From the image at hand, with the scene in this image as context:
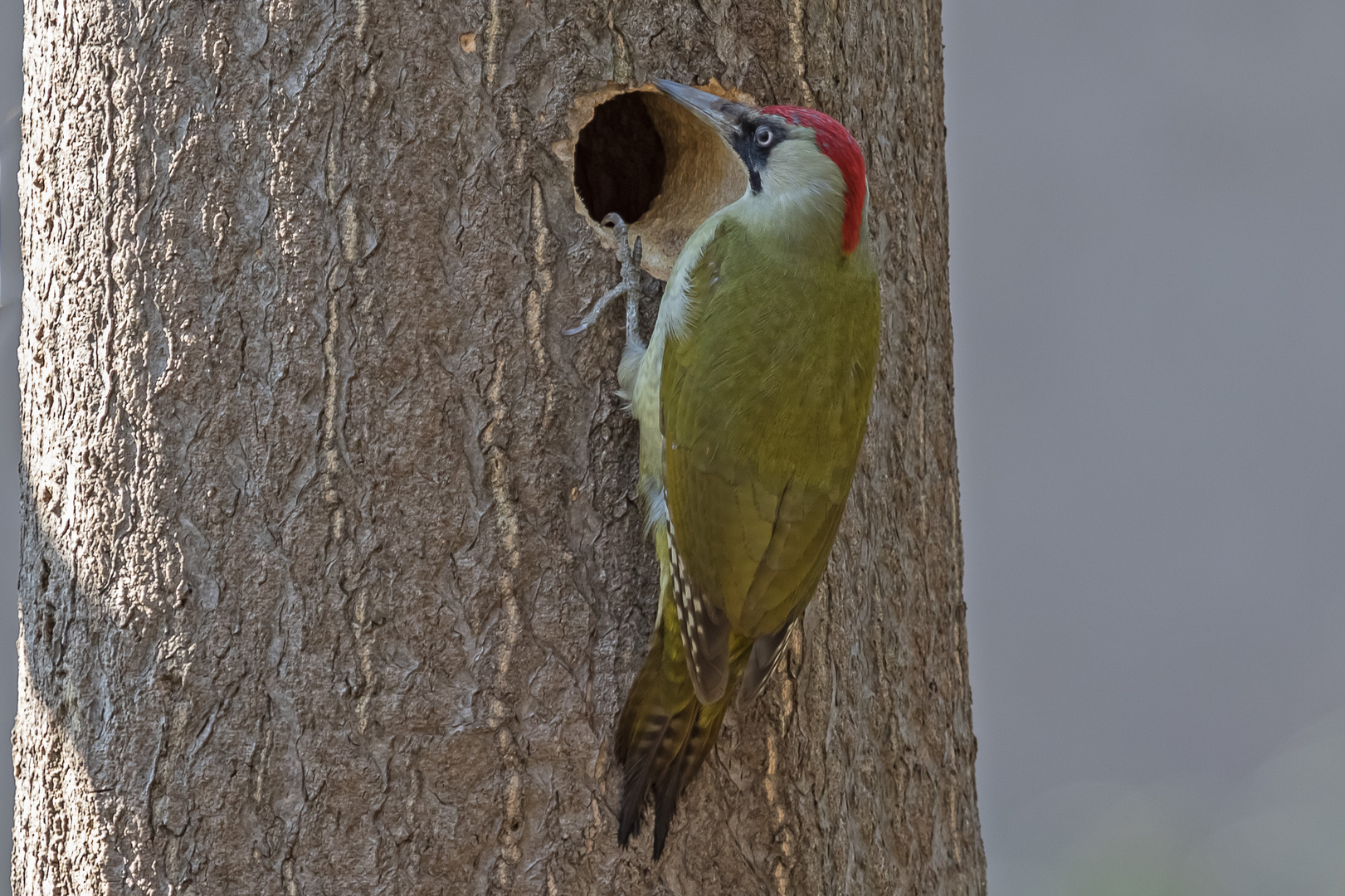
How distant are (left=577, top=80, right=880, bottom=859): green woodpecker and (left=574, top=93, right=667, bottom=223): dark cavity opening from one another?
0.55m

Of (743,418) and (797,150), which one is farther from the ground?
(797,150)

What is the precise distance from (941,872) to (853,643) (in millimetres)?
525

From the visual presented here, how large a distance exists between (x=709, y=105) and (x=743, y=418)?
22.8 inches

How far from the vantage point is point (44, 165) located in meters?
2.17

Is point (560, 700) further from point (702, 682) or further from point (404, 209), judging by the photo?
point (404, 209)

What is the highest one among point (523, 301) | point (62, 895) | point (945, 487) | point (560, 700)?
point (523, 301)

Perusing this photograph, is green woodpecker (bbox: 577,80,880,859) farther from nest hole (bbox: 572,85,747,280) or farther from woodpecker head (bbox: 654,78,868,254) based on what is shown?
nest hole (bbox: 572,85,747,280)

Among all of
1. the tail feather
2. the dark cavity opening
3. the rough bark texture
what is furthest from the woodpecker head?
the tail feather

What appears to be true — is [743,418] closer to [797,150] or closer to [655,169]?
[797,150]

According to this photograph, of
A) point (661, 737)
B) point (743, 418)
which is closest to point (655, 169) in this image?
point (743, 418)

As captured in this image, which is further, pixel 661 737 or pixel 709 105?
pixel 709 105

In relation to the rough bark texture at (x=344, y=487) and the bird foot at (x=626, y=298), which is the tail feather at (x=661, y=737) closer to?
the rough bark texture at (x=344, y=487)

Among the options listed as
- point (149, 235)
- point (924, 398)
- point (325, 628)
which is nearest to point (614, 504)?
point (325, 628)

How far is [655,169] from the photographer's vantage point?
2.89 m
